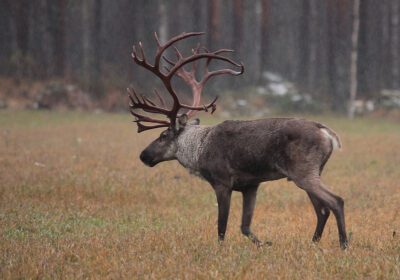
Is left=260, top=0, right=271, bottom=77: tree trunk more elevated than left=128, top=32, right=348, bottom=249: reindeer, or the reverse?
left=260, top=0, right=271, bottom=77: tree trunk

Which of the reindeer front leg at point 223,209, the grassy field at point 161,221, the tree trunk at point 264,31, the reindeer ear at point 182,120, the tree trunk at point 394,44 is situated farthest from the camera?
the tree trunk at point 394,44

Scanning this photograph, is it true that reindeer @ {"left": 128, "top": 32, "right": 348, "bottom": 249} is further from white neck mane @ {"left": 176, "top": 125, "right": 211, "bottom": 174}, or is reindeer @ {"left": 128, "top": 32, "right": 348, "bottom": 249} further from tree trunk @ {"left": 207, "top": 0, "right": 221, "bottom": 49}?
tree trunk @ {"left": 207, "top": 0, "right": 221, "bottom": 49}

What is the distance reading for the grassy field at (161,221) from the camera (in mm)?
6785

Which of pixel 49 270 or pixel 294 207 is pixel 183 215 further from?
pixel 49 270

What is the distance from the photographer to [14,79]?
120 feet

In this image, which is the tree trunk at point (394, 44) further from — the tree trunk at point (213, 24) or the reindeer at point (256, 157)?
the reindeer at point (256, 157)

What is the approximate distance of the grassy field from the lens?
22.3ft

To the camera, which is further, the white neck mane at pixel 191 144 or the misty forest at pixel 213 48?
the misty forest at pixel 213 48

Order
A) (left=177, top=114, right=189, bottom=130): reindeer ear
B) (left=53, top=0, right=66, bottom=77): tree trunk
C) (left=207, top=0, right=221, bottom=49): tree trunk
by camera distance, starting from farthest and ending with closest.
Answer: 1. (left=53, top=0, right=66, bottom=77): tree trunk
2. (left=207, top=0, right=221, bottom=49): tree trunk
3. (left=177, top=114, right=189, bottom=130): reindeer ear

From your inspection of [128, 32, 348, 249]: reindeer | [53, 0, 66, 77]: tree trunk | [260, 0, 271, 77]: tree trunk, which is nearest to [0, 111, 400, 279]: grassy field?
[128, 32, 348, 249]: reindeer

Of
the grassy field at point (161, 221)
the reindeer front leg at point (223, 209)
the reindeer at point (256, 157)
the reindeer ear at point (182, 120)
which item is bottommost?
the grassy field at point (161, 221)

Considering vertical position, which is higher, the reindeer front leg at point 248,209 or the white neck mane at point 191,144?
the white neck mane at point 191,144

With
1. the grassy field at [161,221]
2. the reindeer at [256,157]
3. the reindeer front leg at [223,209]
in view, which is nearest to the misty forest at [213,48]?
the grassy field at [161,221]

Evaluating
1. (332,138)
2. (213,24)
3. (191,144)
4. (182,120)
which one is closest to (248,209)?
(191,144)
